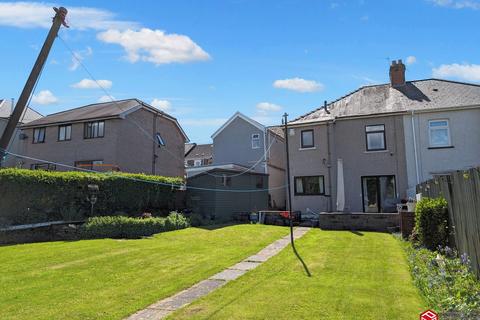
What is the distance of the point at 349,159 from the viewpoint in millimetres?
21312

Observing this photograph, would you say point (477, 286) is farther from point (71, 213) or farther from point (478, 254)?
point (71, 213)

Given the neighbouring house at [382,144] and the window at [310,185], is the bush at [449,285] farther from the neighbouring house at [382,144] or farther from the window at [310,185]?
the window at [310,185]

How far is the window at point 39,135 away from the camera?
30.7 metres

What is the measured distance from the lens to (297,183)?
22453 millimetres

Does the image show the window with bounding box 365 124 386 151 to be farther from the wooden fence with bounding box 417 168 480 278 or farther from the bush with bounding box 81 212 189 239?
the bush with bounding box 81 212 189 239

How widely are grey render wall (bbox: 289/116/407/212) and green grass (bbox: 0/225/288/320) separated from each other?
26.4ft

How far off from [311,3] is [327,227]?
9.31 meters

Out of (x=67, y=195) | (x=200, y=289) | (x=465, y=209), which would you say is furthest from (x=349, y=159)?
(x=200, y=289)

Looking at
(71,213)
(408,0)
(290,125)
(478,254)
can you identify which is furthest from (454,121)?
(71,213)

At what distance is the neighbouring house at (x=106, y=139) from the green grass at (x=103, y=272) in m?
15.1

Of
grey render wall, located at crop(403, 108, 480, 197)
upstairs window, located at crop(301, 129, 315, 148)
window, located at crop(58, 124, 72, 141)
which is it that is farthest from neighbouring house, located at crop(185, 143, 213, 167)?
grey render wall, located at crop(403, 108, 480, 197)

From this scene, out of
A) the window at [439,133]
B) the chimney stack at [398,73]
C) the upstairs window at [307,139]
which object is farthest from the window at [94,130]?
the window at [439,133]

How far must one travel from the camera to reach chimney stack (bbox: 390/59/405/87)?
23.4 m

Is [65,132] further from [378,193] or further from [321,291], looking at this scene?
[321,291]
